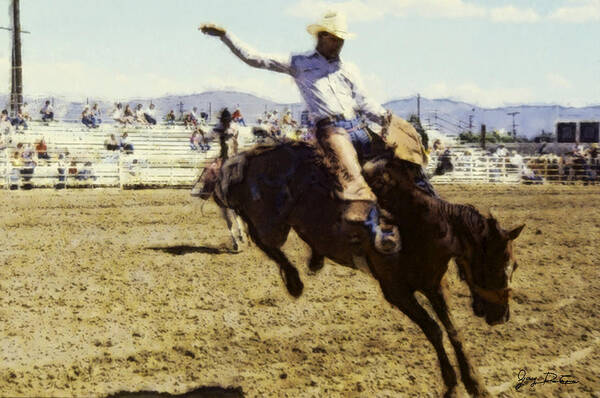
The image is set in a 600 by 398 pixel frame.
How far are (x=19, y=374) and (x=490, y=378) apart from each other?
3.16 m

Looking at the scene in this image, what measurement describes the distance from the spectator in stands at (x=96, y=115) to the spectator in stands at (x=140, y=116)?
1328 millimetres

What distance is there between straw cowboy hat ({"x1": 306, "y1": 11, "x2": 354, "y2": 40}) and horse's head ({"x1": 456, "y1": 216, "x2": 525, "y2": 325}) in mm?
1534

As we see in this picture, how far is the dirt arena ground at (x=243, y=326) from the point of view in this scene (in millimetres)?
4859

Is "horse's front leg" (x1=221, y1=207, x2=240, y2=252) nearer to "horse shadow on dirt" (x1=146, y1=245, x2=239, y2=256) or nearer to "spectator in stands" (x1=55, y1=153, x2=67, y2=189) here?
"horse shadow on dirt" (x1=146, y1=245, x2=239, y2=256)

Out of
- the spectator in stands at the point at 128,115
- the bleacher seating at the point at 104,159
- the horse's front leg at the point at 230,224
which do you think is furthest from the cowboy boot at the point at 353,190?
the spectator in stands at the point at 128,115

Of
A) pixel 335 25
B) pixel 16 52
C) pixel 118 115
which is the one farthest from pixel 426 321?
pixel 16 52

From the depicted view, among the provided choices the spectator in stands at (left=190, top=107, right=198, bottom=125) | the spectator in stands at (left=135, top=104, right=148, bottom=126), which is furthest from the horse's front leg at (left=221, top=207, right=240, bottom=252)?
the spectator in stands at (left=190, top=107, right=198, bottom=125)

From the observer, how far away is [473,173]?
84.9ft

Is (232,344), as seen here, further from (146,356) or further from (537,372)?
(537,372)

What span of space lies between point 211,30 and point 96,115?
22610mm

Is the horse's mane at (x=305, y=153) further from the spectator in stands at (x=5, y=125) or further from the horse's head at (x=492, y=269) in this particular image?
the spectator in stands at (x=5, y=125)

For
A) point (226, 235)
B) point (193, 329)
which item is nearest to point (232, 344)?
point (193, 329)

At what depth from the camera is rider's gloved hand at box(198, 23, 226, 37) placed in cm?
495

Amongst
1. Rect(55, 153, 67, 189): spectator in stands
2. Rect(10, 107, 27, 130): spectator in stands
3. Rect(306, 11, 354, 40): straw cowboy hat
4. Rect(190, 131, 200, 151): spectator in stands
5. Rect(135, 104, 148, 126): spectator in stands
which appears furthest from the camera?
Rect(135, 104, 148, 126): spectator in stands
